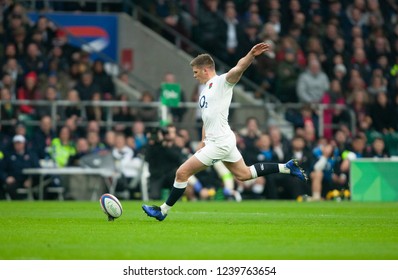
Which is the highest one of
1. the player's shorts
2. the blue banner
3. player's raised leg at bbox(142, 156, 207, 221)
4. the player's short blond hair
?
the blue banner

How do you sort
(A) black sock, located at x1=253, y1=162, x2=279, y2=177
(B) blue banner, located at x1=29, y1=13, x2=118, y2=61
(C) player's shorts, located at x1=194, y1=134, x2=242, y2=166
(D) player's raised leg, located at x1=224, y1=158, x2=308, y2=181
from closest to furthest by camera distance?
(C) player's shorts, located at x1=194, y1=134, x2=242, y2=166, (D) player's raised leg, located at x1=224, y1=158, x2=308, y2=181, (A) black sock, located at x1=253, y1=162, x2=279, y2=177, (B) blue banner, located at x1=29, y1=13, x2=118, y2=61

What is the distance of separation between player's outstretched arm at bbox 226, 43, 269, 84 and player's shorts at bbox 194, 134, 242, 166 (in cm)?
97

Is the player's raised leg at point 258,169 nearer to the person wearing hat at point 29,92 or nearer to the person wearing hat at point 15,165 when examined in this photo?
the person wearing hat at point 15,165

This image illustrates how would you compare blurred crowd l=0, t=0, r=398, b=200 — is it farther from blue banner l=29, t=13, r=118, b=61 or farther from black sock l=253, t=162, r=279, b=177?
black sock l=253, t=162, r=279, b=177

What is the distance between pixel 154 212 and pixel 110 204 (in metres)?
0.64

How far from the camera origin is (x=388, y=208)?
68.7ft

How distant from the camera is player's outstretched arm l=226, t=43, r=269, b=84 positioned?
14648 mm

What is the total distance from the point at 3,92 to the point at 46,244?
14.7 m

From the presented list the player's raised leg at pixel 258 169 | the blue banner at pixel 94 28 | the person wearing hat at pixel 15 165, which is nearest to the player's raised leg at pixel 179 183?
the player's raised leg at pixel 258 169

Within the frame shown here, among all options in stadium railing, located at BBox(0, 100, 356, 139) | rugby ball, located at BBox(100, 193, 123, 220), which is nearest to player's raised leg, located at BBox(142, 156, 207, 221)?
rugby ball, located at BBox(100, 193, 123, 220)

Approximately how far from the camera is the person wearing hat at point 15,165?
2569 centimetres

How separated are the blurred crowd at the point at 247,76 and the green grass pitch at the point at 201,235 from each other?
7.36m
